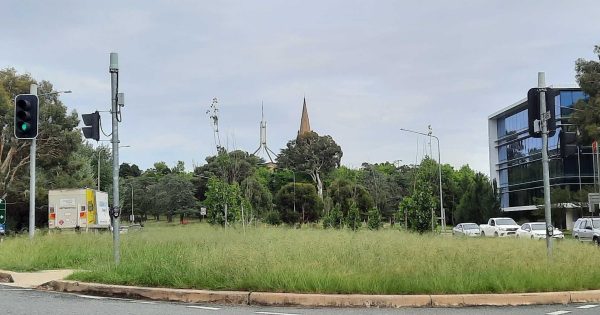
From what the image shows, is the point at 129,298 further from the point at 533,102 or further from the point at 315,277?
the point at 533,102

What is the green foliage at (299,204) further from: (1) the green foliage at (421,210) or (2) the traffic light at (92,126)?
(2) the traffic light at (92,126)

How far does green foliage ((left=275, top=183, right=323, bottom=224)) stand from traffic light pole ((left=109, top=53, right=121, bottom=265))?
40006mm

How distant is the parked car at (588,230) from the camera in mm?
31214

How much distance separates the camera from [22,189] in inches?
1865

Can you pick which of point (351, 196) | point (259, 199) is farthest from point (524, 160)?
point (259, 199)

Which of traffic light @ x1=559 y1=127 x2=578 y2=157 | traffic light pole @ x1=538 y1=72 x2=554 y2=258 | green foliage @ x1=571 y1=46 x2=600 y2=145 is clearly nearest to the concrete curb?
traffic light pole @ x1=538 y1=72 x2=554 y2=258

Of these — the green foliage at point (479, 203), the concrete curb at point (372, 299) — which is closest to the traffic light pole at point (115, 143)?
the concrete curb at point (372, 299)

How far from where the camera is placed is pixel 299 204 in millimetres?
55219

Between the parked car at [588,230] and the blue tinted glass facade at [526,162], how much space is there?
1170 inches

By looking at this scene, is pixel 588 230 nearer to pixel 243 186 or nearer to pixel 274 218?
pixel 274 218

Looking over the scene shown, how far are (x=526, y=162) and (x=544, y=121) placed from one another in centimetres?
6668

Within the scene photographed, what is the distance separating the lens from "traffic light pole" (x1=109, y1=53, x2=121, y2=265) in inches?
563

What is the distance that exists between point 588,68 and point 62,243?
38162 mm

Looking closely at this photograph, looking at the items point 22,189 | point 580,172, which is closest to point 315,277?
point 22,189
